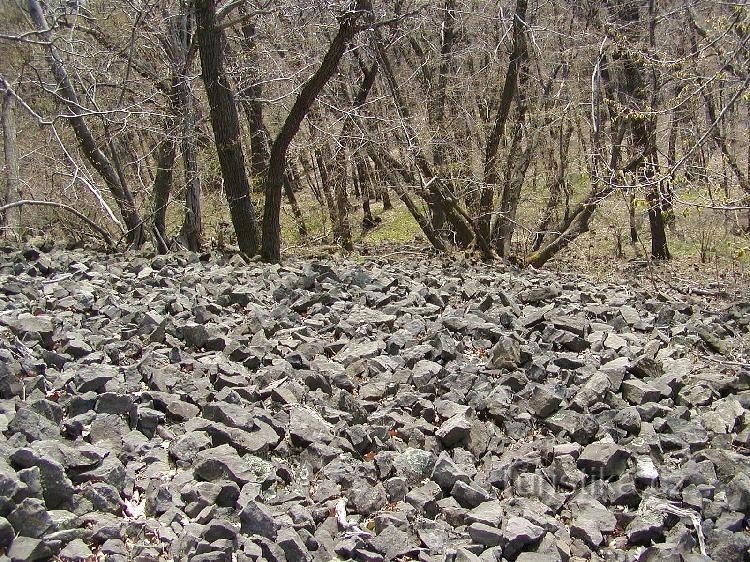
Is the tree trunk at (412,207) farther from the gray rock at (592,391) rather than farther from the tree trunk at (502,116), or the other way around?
the gray rock at (592,391)

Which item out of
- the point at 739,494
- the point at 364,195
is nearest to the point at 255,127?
the point at 364,195

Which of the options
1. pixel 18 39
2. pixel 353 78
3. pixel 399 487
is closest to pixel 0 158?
pixel 18 39

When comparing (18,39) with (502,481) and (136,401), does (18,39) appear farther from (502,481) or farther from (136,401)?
(502,481)

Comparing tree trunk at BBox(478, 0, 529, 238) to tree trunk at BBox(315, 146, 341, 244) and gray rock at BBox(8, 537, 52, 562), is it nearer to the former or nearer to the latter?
tree trunk at BBox(315, 146, 341, 244)

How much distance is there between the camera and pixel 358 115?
9.38 meters

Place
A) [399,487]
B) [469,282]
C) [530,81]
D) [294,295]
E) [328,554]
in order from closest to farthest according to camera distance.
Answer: [328,554], [399,487], [294,295], [469,282], [530,81]

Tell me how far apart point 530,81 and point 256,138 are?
189 inches

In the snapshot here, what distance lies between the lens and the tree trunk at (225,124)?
27.4 feet

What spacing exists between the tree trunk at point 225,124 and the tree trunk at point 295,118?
24 cm

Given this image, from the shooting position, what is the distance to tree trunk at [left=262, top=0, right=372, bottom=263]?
8062 mm

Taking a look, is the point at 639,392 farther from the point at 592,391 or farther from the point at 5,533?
the point at 5,533

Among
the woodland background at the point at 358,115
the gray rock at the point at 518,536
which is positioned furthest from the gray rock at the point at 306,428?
the woodland background at the point at 358,115

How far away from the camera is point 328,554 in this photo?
A: 8.40ft

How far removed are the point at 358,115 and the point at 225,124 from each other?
1.79 m
